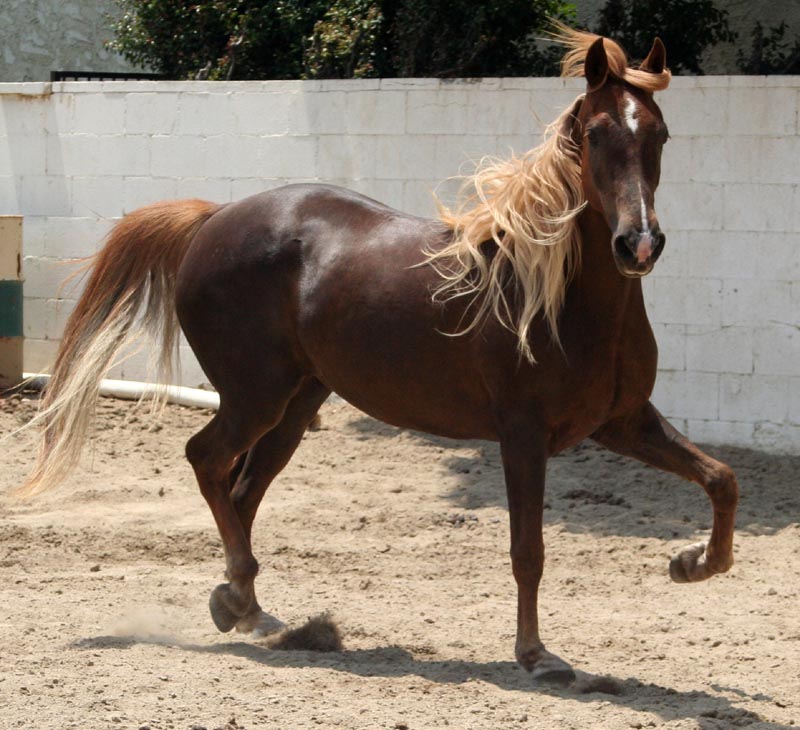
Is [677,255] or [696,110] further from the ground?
[696,110]

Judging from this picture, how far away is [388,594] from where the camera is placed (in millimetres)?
5602

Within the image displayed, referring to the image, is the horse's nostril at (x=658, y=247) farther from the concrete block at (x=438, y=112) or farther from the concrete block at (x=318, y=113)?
the concrete block at (x=318, y=113)

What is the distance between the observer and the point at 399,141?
8469 mm

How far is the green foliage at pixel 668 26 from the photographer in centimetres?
954

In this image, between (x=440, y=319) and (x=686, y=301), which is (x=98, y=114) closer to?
(x=686, y=301)

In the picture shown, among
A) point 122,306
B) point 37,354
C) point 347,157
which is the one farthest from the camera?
point 37,354

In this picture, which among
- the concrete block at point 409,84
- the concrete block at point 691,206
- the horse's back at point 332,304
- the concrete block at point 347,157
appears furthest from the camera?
the concrete block at point 347,157

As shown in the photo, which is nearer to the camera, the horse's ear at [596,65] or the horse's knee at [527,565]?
the horse's ear at [596,65]

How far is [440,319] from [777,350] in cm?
357

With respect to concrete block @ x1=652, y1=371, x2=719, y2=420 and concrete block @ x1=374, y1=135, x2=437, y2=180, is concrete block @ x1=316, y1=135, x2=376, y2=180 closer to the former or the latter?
concrete block @ x1=374, y1=135, x2=437, y2=180

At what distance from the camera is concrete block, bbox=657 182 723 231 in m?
7.69

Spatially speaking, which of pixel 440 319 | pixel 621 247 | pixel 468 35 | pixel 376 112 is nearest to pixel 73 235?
pixel 376 112

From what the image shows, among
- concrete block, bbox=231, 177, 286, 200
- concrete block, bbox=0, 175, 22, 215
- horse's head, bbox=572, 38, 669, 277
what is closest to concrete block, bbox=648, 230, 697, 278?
concrete block, bbox=231, 177, 286, 200

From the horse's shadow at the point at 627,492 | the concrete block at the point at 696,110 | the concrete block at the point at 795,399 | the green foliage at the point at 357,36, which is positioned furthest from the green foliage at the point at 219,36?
the concrete block at the point at 795,399
